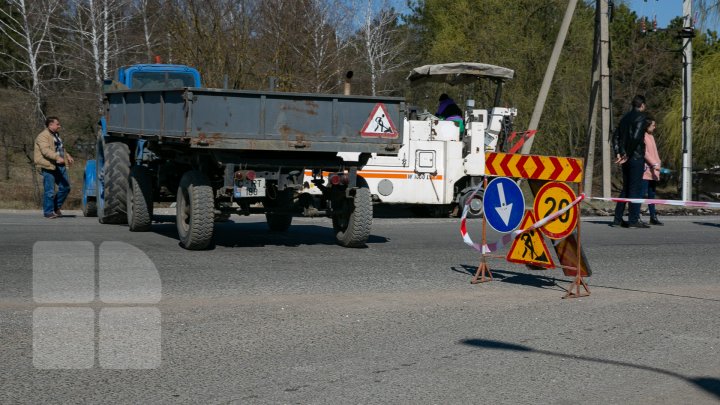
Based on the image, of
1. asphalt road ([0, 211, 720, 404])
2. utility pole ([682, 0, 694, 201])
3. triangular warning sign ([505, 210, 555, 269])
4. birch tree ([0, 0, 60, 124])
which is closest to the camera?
asphalt road ([0, 211, 720, 404])

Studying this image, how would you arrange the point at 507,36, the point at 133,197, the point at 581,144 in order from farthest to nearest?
the point at 581,144, the point at 507,36, the point at 133,197

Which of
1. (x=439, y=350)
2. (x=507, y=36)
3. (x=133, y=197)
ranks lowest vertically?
(x=439, y=350)

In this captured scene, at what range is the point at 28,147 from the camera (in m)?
29.2

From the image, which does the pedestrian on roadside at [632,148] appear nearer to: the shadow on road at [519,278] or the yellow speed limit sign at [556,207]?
the shadow on road at [519,278]

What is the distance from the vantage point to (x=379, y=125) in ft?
40.1

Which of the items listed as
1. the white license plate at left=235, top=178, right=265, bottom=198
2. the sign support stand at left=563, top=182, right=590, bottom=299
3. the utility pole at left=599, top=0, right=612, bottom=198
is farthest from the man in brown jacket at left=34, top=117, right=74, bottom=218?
the utility pole at left=599, top=0, right=612, bottom=198

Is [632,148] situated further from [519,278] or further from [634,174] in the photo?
[519,278]

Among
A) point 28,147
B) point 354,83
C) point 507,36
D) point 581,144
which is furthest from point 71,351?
point 354,83

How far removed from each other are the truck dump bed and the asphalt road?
53.6 inches

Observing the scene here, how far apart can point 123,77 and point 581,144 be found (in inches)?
1029

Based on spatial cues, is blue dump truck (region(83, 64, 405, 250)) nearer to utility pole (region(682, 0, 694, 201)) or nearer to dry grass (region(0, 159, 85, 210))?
dry grass (region(0, 159, 85, 210))

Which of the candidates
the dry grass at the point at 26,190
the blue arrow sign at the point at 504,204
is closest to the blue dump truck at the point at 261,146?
the blue arrow sign at the point at 504,204

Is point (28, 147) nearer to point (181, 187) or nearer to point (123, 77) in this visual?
point (123, 77)

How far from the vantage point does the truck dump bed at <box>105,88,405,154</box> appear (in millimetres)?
11438
